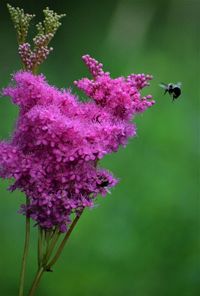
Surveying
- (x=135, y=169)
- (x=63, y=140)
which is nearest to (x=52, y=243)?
(x=63, y=140)

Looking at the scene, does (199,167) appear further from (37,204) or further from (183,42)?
(37,204)

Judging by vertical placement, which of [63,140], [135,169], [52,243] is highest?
[135,169]

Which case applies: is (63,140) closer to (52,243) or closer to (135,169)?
(52,243)

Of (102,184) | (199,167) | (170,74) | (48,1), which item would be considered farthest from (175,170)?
(102,184)

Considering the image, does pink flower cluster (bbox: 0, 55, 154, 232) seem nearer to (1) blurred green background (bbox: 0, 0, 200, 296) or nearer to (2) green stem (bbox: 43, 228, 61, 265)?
(2) green stem (bbox: 43, 228, 61, 265)

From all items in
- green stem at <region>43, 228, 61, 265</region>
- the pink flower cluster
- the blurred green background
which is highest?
the blurred green background

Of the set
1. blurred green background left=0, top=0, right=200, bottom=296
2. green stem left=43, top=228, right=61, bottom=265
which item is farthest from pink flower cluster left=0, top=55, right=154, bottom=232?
blurred green background left=0, top=0, right=200, bottom=296
